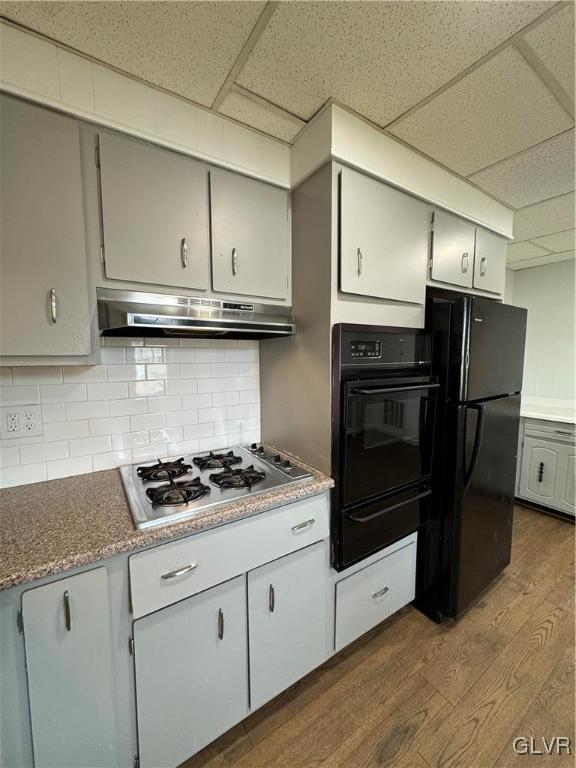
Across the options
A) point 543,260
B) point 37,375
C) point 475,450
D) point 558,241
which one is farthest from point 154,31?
point 543,260

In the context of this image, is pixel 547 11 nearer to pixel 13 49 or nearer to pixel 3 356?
pixel 13 49

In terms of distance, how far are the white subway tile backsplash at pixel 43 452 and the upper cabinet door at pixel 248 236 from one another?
969 mm

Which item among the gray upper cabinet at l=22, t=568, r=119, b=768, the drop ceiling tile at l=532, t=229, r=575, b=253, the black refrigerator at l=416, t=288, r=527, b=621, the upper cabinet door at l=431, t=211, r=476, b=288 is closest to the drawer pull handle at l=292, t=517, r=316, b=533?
the gray upper cabinet at l=22, t=568, r=119, b=768

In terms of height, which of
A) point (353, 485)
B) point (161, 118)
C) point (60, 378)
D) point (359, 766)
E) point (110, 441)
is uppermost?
point (161, 118)

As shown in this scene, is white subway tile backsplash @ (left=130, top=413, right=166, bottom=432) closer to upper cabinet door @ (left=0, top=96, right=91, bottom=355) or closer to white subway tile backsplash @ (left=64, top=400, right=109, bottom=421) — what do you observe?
white subway tile backsplash @ (left=64, top=400, right=109, bottom=421)

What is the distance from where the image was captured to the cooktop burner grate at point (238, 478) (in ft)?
4.28

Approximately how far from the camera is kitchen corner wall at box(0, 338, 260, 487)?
133 cm

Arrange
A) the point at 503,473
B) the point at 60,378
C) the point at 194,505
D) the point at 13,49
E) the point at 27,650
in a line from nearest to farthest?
the point at 27,650
the point at 13,49
the point at 194,505
the point at 60,378
the point at 503,473

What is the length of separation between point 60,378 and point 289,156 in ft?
4.87

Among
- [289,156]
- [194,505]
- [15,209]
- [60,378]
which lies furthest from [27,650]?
[289,156]

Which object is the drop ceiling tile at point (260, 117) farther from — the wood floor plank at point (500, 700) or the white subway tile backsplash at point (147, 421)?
the wood floor plank at point (500, 700)

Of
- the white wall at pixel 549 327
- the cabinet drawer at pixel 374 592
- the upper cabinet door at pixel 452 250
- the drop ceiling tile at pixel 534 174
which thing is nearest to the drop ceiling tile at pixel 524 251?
the white wall at pixel 549 327

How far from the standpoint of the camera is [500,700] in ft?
4.62

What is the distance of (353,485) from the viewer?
1434 millimetres
